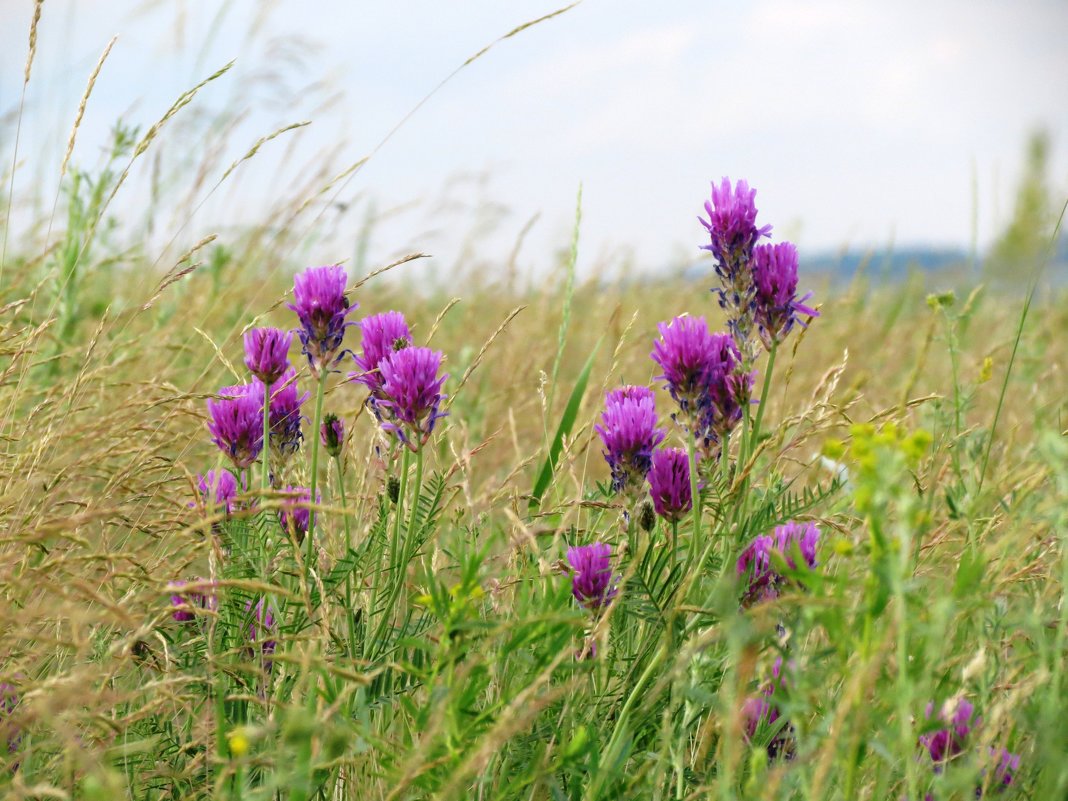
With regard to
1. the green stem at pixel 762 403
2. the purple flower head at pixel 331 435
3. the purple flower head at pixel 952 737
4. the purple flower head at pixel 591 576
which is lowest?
the purple flower head at pixel 952 737

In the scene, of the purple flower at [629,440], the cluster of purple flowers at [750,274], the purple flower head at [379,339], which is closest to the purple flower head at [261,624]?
the purple flower head at [379,339]

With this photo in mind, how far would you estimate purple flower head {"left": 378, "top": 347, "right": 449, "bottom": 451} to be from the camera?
1.58 meters

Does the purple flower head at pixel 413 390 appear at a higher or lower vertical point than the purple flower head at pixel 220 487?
higher

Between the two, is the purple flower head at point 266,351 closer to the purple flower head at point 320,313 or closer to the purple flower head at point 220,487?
the purple flower head at point 320,313

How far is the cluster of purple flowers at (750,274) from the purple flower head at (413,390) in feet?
1.61

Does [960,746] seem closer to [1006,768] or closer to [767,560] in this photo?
[1006,768]

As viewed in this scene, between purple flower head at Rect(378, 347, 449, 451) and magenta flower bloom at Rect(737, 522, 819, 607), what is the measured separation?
0.54 metres

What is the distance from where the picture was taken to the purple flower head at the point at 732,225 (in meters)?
1.61

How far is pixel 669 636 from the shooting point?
140 cm

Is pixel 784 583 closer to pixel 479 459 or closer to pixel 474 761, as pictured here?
pixel 474 761

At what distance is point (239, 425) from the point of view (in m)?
1.69

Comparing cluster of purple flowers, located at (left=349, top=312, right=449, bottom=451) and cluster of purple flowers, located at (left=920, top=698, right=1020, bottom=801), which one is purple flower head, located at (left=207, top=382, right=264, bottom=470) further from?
cluster of purple flowers, located at (left=920, top=698, right=1020, bottom=801)

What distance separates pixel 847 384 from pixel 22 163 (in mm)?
3247

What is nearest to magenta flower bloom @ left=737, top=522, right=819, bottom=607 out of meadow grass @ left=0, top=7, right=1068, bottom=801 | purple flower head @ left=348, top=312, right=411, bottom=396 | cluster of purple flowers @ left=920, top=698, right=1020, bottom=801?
meadow grass @ left=0, top=7, right=1068, bottom=801
